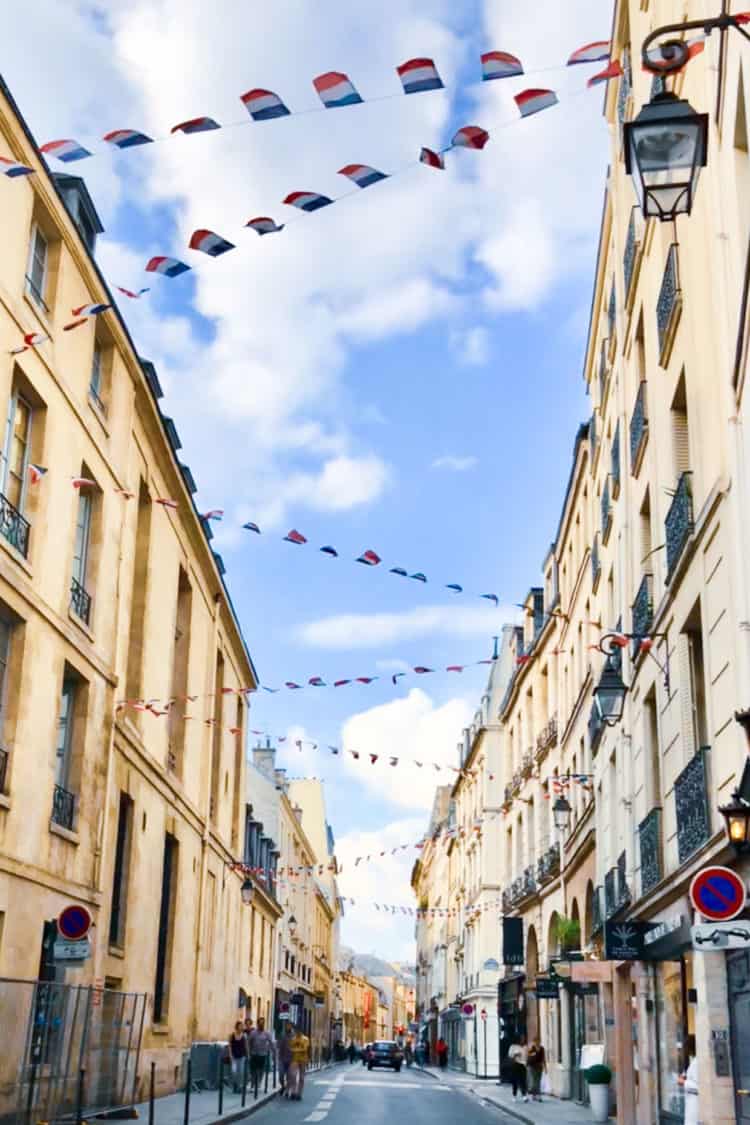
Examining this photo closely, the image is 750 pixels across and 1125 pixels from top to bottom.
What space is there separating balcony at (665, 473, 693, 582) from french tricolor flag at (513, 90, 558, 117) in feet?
20.4

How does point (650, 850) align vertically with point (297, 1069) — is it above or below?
above

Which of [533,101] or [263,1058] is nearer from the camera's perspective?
[533,101]

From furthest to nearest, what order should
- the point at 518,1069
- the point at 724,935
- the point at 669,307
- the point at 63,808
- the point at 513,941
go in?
the point at 513,941 < the point at 518,1069 < the point at 63,808 < the point at 669,307 < the point at 724,935

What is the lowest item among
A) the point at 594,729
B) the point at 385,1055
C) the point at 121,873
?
the point at 385,1055

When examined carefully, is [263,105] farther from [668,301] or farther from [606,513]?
[606,513]

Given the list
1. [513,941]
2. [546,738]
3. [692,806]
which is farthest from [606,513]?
[513,941]

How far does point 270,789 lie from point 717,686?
46642mm

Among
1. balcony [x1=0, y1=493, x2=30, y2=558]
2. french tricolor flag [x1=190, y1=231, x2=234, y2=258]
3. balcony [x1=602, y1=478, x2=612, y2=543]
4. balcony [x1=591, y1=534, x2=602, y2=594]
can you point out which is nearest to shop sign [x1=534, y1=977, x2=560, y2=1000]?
balcony [x1=591, y1=534, x2=602, y2=594]

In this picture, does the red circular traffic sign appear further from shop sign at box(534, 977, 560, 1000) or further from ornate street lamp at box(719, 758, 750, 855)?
shop sign at box(534, 977, 560, 1000)

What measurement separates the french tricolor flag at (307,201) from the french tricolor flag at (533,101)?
1.55 metres

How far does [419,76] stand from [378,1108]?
68.4 ft

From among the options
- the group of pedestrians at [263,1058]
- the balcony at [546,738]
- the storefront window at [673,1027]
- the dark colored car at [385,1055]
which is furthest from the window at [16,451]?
the dark colored car at [385,1055]

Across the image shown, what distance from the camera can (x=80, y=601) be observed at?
19.6 meters

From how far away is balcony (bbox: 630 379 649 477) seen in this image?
18.4m
